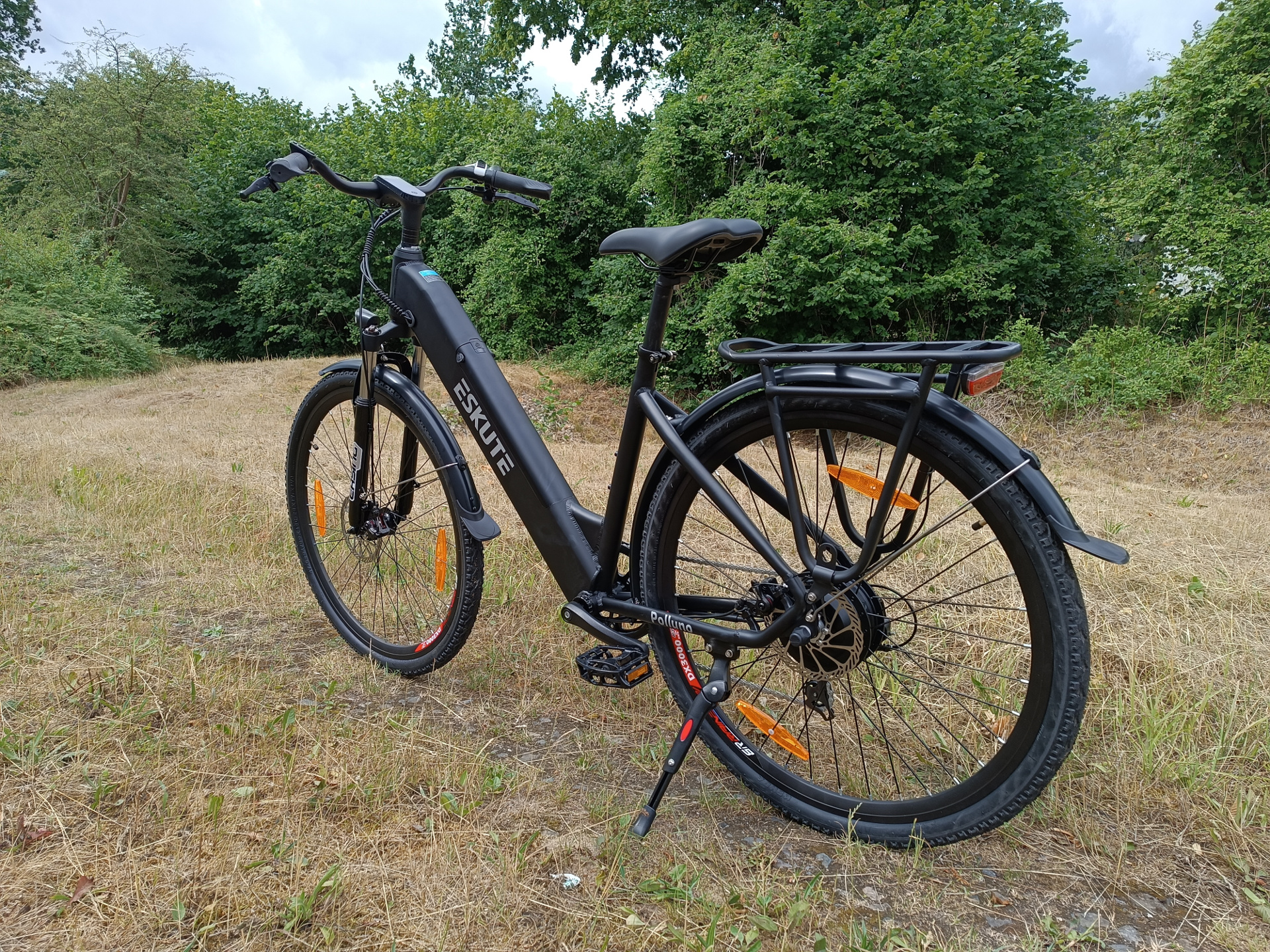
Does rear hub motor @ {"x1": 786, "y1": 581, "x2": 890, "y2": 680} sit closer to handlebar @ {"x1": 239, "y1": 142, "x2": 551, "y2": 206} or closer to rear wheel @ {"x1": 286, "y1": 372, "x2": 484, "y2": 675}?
rear wheel @ {"x1": 286, "y1": 372, "x2": 484, "y2": 675}

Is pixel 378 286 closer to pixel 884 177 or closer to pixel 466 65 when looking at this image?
pixel 884 177

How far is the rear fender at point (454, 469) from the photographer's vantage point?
2.42 m

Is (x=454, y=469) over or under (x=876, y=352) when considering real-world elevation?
under

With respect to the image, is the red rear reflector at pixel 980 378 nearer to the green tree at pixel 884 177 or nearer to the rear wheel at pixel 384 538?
the rear wheel at pixel 384 538

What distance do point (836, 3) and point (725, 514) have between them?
899 cm

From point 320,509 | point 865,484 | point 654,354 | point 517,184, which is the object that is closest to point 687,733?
point 865,484

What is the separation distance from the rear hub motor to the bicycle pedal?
0.45 meters

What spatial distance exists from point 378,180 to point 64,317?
13215mm

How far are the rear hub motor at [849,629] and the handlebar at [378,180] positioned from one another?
159cm

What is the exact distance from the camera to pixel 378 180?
8.83 ft

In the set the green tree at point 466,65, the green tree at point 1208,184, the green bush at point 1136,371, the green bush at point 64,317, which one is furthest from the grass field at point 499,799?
the green tree at point 466,65

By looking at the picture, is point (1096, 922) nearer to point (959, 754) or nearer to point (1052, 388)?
point (959, 754)

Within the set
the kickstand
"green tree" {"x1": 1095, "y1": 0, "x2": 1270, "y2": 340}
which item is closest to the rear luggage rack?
the kickstand

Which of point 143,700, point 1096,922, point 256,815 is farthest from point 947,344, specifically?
point 143,700
